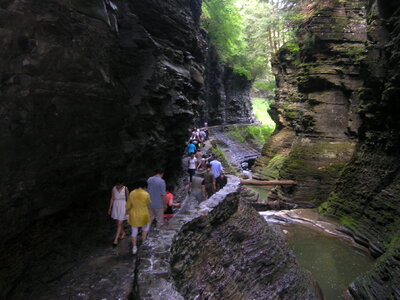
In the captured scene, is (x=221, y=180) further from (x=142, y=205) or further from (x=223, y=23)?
(x=223, y=23)

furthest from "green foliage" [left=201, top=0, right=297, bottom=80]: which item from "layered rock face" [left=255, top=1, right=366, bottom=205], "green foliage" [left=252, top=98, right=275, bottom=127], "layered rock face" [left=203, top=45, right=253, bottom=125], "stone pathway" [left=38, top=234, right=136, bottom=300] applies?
"stone pathway" [left=38, top=234, right=136, bottom=300]

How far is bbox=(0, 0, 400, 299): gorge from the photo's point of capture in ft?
15.8

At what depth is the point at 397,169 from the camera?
30.9 ft

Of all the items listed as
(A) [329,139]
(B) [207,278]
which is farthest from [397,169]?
(B) [207,278]

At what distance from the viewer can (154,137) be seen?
1044cm

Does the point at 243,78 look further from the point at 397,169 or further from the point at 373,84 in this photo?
the point at 397,169

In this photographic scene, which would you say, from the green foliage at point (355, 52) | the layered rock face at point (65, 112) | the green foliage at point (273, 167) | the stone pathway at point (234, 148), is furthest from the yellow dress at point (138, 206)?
the stone pathway at point (234, 148)

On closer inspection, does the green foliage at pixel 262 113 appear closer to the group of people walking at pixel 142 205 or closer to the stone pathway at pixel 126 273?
the group of people walking at pixel 142 205

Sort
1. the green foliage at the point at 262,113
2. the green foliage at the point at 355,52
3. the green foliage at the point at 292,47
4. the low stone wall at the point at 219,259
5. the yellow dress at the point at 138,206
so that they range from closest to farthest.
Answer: the low stone wall at the point at 219,259
the yellow dress at the point at 138,206
the green foliage at the point at 355,52
the green foliage at the point at 292,47
the green foliage at the point at 262,113

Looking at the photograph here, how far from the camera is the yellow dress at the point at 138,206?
5.70m

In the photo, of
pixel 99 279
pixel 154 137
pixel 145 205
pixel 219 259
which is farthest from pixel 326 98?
pixel 99 279

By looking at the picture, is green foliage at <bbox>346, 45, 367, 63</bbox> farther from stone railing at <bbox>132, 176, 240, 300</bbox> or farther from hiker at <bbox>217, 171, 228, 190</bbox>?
stone railing at <bbox>132, 176, 240, 300</bbox>

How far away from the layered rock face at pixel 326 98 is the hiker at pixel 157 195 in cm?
1024

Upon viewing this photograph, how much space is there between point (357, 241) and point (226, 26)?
2365 cm
